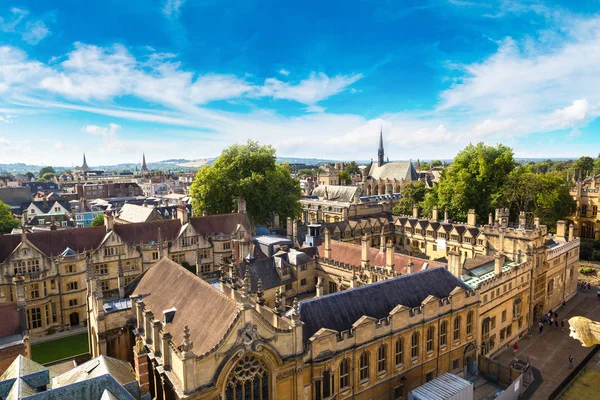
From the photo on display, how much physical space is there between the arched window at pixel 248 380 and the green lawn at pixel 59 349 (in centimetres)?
1935

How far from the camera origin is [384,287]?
24.5m

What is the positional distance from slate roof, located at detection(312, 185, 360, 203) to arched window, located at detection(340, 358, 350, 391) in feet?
189

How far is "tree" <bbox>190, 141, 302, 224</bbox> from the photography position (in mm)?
54938

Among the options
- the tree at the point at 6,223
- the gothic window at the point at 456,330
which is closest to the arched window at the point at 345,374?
the gothic window at the point at 456,330

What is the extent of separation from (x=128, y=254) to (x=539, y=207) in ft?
183

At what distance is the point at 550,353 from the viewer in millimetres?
32375

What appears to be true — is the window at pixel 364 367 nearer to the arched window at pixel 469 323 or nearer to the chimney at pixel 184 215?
the arched window at pixel 469 323

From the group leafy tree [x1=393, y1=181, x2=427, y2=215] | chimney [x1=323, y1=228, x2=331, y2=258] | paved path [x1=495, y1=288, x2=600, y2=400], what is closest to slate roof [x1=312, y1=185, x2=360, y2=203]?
leafy tree [x1=393, y1=181, x2=427, y2=215]

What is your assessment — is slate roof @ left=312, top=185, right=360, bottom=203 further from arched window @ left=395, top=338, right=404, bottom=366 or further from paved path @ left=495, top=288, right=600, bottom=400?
arched window @ left=395, top=338, right=404, bottom=366

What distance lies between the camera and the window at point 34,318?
109 ft

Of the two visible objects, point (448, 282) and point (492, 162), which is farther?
point (492, 162)

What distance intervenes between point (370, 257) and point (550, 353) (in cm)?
1663

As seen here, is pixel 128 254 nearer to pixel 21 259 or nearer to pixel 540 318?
pixel 21 259

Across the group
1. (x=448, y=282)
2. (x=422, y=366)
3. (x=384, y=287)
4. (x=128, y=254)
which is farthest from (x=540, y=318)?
(x=128, y=254)
